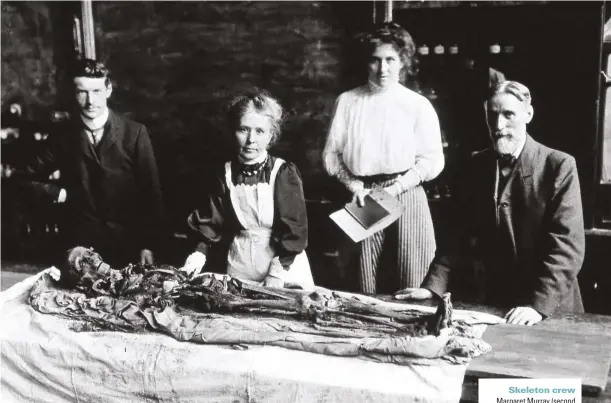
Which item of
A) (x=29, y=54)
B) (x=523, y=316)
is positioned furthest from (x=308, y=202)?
(x=29, y=54)

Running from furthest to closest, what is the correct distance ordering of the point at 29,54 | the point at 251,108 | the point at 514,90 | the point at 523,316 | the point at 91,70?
1. the point at 29,54
2. the point at 91,70
3. the point at 251,108
4. the point at 514,90
5. the point at 523,316

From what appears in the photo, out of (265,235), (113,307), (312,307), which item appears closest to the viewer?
(312,307)

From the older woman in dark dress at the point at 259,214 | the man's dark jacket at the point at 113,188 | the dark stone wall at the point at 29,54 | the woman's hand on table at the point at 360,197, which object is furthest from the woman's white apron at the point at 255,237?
the dark stone wall at the point at 29,54

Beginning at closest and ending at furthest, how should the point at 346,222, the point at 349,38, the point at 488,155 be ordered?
the point at 488,155 → the point at 346,222 → the point at 349,38

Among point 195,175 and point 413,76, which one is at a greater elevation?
point 413,76

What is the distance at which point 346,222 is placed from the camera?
2732mm

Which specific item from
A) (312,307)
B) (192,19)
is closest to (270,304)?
(312,307)

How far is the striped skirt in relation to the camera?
9.08 ft

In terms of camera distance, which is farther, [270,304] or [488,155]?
[488,155]

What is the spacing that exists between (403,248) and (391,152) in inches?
15.4

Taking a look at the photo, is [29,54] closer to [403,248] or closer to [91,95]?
[91,95]

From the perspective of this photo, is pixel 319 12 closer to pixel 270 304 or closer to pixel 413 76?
pixel 413 76

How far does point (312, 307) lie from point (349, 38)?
1.43 metres

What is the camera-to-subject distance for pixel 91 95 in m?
2.91
